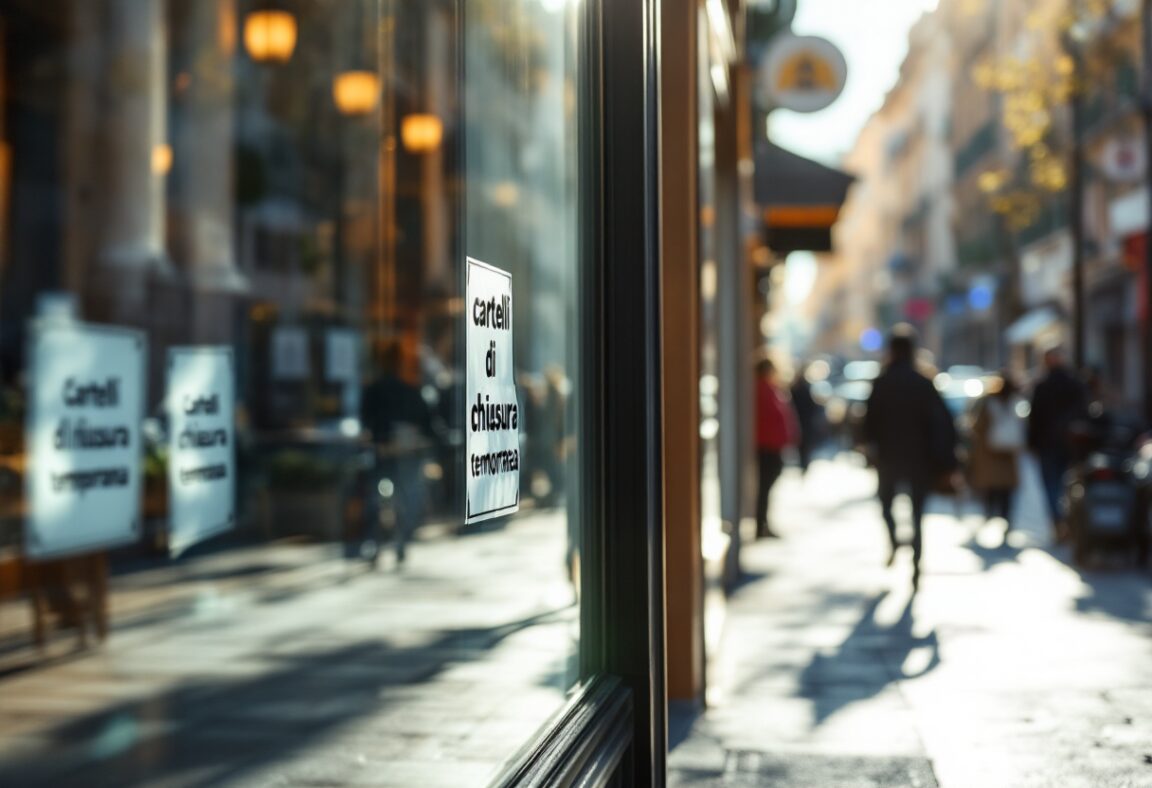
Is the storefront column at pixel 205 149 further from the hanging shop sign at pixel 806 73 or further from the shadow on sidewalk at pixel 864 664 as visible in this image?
the shadow on sidewalk at pixel 864 664

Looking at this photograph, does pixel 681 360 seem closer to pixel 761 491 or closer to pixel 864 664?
pixel 864 664

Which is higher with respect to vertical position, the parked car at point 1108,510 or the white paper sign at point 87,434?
the white paper sign at point 87,434

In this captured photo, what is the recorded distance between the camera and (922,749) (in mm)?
6312

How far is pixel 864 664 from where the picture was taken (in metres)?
8.37

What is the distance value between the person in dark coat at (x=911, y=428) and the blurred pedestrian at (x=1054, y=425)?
3.84 m

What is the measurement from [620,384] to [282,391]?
20.6 metres

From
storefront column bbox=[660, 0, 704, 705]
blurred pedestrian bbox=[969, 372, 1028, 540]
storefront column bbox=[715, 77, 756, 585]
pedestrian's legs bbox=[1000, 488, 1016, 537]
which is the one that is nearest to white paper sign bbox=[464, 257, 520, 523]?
storefront column bbox=[660, 0, 704, 705]

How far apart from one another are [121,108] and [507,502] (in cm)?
1769

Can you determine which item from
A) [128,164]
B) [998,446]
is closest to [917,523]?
[998,446]

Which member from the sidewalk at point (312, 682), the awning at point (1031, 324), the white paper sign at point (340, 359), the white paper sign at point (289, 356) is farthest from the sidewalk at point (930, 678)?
the awning at point (1031, 324)

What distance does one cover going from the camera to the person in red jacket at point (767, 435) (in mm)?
15875

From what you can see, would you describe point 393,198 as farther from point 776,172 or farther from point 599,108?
point 599,108

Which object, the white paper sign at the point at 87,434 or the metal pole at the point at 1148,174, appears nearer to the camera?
the white paper sign at the point at 87,434

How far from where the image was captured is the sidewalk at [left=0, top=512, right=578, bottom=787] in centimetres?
579
